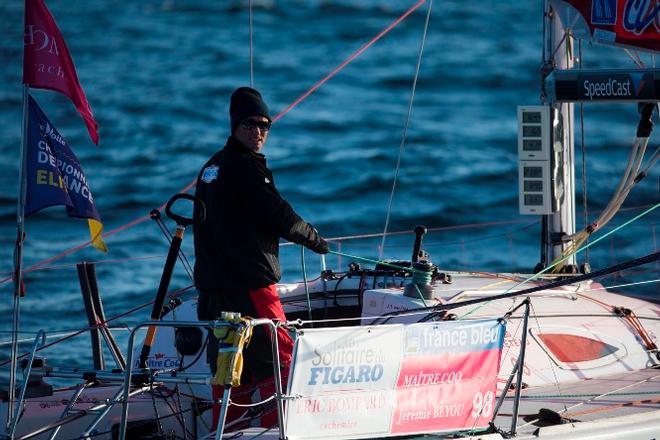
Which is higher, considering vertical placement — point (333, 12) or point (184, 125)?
point (333, 12)

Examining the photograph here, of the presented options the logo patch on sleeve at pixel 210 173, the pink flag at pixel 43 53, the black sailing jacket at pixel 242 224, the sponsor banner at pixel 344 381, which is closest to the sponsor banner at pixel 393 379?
the sponsor banner at pixel 344 381

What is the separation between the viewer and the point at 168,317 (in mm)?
7660

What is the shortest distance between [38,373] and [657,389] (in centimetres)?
307

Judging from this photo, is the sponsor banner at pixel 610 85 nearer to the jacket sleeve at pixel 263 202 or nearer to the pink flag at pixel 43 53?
the jacket sleeve at pixel 263 202

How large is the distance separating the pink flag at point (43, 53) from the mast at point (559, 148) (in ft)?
10.3

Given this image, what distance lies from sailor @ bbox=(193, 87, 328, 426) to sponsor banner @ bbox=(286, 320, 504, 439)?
0.63 m

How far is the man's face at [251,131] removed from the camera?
20.4 ft

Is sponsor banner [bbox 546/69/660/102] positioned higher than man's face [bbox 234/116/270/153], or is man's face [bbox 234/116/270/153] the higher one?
sponsor banner [bbox 546/69/660/102]

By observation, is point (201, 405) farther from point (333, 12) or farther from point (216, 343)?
point (333, 12)

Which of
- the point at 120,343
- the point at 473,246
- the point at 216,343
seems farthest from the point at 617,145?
the point at 216,343

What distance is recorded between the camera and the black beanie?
20.4ft

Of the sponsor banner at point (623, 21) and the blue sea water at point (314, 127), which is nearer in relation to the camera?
the sponsor banner at point (623, 21)

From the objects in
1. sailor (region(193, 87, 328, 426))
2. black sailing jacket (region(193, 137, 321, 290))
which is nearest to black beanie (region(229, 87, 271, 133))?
sailor (region(193, 87, 328, 426))

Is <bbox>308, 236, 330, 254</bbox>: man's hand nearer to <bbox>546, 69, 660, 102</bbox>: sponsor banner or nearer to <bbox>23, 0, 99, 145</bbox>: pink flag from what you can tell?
<bbox>23, 0, 99, 145</bbox>: pink flag
